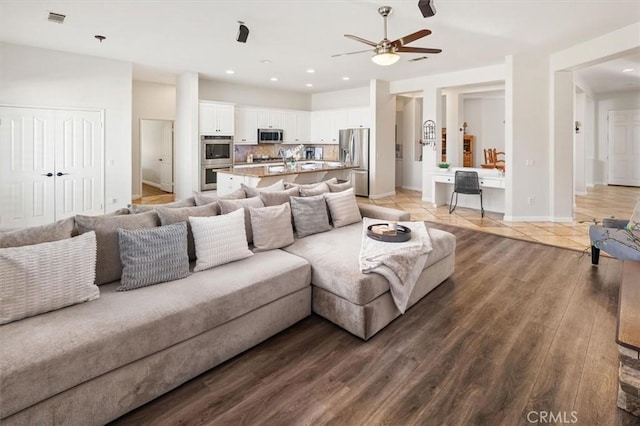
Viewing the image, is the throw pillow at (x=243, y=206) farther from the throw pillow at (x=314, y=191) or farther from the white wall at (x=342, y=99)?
the white wall at (x=342, y=99)

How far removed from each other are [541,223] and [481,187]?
1380 mm

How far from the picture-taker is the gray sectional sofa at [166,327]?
1.57 m

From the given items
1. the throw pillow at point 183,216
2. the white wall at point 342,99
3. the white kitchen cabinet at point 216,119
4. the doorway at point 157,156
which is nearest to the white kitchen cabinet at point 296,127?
the white wall at point 342,99

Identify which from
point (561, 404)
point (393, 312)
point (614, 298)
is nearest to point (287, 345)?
point (393, 312)

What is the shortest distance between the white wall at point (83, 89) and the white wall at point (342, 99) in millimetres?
5504

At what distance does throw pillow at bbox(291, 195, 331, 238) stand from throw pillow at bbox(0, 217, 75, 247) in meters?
1.94

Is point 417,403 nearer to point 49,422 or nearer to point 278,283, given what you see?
point 278,283

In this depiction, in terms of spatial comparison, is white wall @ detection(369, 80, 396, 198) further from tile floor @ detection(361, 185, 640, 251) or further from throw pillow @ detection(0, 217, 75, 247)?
throw pillow @ detection(0, 217, 75, 247)

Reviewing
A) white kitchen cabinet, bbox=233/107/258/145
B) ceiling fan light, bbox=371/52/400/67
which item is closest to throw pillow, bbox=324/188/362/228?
ceiling fan light, bbox=371/52/400/67

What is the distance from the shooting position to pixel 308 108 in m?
11.0

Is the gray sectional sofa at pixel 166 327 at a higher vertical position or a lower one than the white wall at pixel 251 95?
lower

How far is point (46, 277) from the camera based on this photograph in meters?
1.91

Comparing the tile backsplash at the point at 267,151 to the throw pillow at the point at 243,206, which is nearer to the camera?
the throw pillow at the point at 243,206

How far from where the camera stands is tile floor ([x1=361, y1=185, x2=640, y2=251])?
5.37 m
